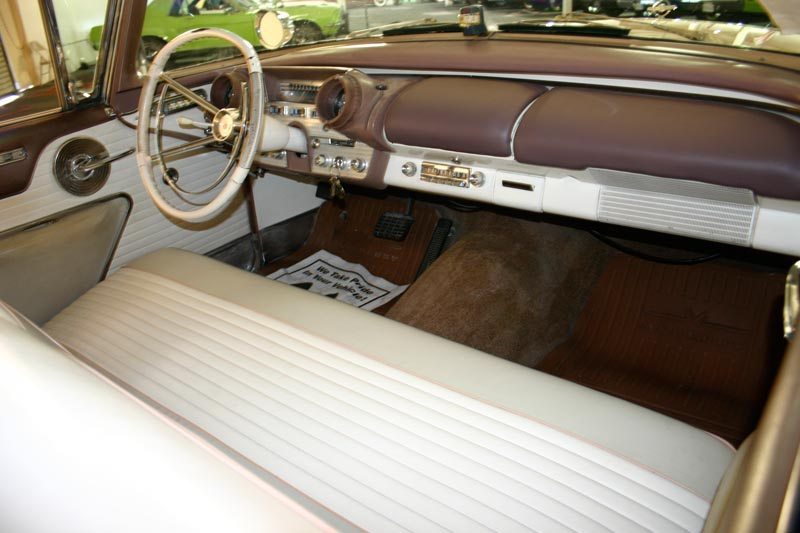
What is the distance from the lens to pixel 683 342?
209 cm

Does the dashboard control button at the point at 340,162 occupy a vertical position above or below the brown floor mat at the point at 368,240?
above

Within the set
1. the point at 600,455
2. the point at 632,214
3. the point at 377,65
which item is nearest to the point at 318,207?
the point at 377,65

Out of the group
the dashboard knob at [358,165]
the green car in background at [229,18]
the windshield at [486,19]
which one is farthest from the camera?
the green car in background at [229,18]

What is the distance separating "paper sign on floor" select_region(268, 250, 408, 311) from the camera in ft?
8.54

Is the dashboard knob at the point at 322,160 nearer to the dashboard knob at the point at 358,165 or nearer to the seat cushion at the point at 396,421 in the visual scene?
the dashboard knob at the point at 358,165

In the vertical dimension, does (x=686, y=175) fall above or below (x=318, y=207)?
above

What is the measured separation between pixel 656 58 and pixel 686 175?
36cm

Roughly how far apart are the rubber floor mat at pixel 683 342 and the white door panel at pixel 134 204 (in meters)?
1.49

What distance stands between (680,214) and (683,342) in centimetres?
80

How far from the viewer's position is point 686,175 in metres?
1.33

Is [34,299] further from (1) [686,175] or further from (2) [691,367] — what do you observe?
(2) [691,367]

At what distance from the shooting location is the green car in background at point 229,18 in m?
2.24

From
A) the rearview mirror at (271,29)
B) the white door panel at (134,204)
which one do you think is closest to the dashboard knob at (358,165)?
the rearview mirror at (271,29)

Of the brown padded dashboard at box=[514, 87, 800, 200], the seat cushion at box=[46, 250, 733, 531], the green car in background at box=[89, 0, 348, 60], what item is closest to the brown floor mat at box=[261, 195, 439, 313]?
the green car in background at box=[89, 0, 348, 60]
